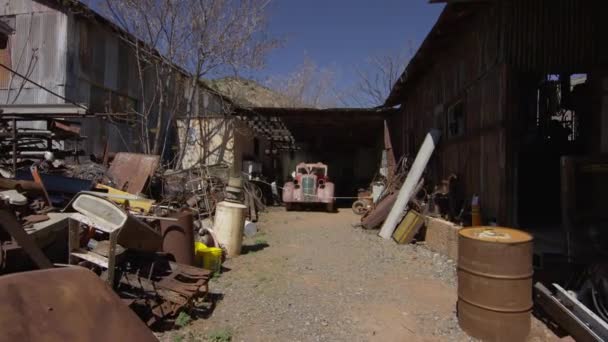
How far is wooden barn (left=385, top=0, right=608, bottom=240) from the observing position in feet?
18.1

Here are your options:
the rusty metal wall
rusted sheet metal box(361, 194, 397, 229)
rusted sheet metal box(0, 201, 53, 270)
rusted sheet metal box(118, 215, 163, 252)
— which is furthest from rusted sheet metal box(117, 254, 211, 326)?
the rusty metal wall

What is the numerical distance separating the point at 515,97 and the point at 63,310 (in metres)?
5.81

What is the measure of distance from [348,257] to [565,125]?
548 centimetres

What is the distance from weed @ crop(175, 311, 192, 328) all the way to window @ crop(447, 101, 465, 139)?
5827mm

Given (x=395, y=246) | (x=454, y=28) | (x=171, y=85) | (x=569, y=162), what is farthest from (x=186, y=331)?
(x=171, y=85)

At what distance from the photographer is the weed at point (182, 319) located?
383cm

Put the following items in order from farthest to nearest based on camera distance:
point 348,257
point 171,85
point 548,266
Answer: point 171,85
point 348,257
point 548,266

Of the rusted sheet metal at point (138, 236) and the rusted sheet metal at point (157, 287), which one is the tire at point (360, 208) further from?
the rusted sheet metal at point (138, 236)

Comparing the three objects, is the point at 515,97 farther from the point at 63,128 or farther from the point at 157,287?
the point at 63,128

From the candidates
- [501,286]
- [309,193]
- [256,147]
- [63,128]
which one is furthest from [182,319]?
[256,147]

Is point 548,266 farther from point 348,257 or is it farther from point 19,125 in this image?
point 19,125

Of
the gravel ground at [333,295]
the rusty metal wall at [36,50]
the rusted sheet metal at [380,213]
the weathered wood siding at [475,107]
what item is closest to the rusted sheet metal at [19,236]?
the gravel ground at [333,295]

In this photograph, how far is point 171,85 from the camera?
14109mm

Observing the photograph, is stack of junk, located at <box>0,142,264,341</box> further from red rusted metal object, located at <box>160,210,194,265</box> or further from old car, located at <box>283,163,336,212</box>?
old car, located at <box>283,163,336,212</box>
